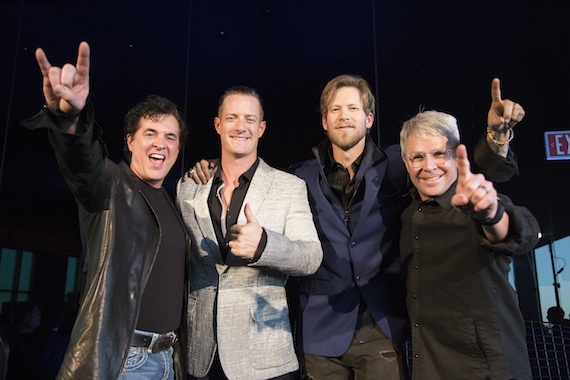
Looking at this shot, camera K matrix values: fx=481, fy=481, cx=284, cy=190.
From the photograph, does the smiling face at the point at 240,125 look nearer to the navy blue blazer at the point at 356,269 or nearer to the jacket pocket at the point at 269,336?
the navy blue blazer at the point at 356,269

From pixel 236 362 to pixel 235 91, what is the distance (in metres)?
1.06

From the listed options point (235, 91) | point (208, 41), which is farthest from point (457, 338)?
point (208, 41)

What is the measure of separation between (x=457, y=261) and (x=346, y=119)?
779 mm

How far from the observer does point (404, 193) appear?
1.98 metres

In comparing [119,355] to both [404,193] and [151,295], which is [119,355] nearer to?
[151,295]

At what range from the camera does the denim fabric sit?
1536mm

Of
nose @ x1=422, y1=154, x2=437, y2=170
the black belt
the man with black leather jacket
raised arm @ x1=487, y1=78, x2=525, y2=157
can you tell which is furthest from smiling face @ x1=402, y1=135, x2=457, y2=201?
the black belt

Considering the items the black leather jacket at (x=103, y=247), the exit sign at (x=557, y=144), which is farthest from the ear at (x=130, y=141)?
the exit sign at (x=557, y=144)

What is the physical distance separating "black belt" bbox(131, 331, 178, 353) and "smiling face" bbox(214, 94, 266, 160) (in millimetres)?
733

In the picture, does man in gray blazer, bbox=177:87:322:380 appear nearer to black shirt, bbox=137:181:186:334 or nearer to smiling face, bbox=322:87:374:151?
black shirt, bbox=137:181:186:334

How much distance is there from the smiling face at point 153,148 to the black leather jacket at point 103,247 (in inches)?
6.2

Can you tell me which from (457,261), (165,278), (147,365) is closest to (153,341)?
(147,365)

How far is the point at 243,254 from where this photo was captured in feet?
4.71

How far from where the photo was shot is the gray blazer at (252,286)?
1.61m
